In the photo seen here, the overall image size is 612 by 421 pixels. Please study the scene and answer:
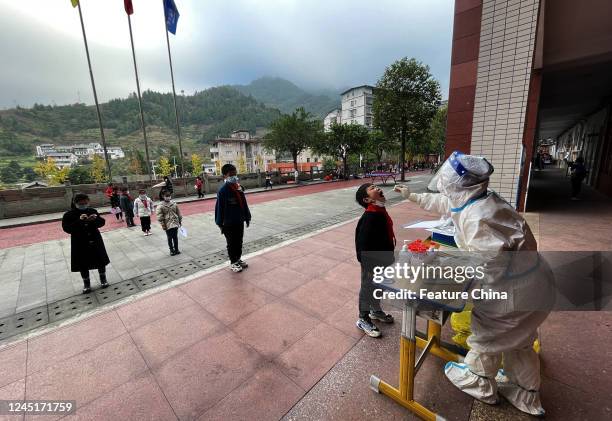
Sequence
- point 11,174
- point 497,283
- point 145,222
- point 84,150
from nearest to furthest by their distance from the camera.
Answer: point 497,283, point 145,222, point 11,174, point 84,150

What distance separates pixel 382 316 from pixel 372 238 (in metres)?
1.05

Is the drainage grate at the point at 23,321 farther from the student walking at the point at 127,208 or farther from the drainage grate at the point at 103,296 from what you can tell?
the student walking at the point at 127,208

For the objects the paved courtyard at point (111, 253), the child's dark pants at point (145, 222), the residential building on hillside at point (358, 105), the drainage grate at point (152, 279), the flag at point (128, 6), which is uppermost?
the residential building on hillside at point (358, 105)

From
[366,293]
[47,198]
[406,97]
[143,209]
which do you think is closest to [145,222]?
[143,209]

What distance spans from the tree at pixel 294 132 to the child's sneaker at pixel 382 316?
83.3ft

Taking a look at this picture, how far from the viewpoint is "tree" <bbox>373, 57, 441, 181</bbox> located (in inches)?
697

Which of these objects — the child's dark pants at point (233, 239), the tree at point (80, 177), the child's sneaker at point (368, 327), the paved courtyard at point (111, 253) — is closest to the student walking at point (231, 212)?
the child's dark pants at point (233, 239)

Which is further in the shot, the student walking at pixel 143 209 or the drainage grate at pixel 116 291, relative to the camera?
the student walking at pixel 143 209

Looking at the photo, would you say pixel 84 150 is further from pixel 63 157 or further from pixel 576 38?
pixel 576 38

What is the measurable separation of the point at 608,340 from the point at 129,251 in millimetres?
8172

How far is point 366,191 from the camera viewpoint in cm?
271

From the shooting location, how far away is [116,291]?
13.8 feet

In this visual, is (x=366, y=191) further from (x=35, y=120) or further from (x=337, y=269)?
(x=35, y=120)

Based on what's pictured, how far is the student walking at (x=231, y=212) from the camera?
4.55 m
